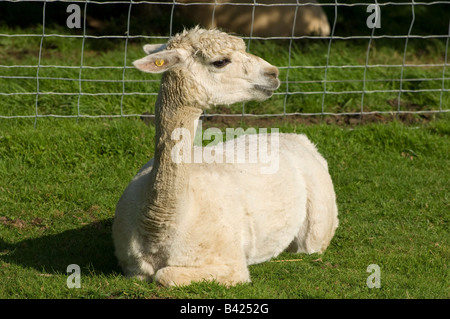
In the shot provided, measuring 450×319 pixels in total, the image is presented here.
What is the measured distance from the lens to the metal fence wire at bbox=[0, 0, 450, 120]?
8.48 meters

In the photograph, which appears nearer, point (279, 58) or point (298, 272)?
point (298, 272)

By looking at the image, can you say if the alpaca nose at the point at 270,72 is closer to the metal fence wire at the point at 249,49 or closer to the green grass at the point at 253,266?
the green grass at the point at 253,266

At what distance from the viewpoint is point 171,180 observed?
4.68m

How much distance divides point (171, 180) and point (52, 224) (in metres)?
2.06

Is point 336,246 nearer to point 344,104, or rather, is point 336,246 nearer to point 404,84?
point 344,104

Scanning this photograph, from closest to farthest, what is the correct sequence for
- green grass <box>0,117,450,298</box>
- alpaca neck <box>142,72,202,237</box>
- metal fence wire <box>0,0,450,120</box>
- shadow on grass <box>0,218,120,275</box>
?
alpaca neck <box>142,72,202,237</box>
green grass <box>0,117,450,298</box>
shadow on grass <box>0,218,120,275</box>
metal fence wire <box>0,0,450,120</box>

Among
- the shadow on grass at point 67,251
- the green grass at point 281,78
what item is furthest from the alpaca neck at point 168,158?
the green grass at point 281,78

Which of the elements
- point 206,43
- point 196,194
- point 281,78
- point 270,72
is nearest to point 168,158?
point 196,194

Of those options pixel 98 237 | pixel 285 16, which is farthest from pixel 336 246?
pixel 285 16

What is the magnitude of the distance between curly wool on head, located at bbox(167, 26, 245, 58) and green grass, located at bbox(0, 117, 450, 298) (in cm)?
144

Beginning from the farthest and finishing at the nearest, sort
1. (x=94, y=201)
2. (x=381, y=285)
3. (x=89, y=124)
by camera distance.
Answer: (x=89, y=124) → (x=94, y=201) → (x=381, y=285)

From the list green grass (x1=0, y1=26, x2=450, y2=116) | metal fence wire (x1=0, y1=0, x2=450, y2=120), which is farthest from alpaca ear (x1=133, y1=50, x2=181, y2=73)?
green grass (x1=0, y1=26, x2=450, y2=116)

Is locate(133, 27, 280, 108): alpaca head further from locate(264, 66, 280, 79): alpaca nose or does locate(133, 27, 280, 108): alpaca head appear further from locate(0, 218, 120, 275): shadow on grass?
locate(0, 218, 120, 275): shadow on grass

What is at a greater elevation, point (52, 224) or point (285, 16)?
point (285, 16)
